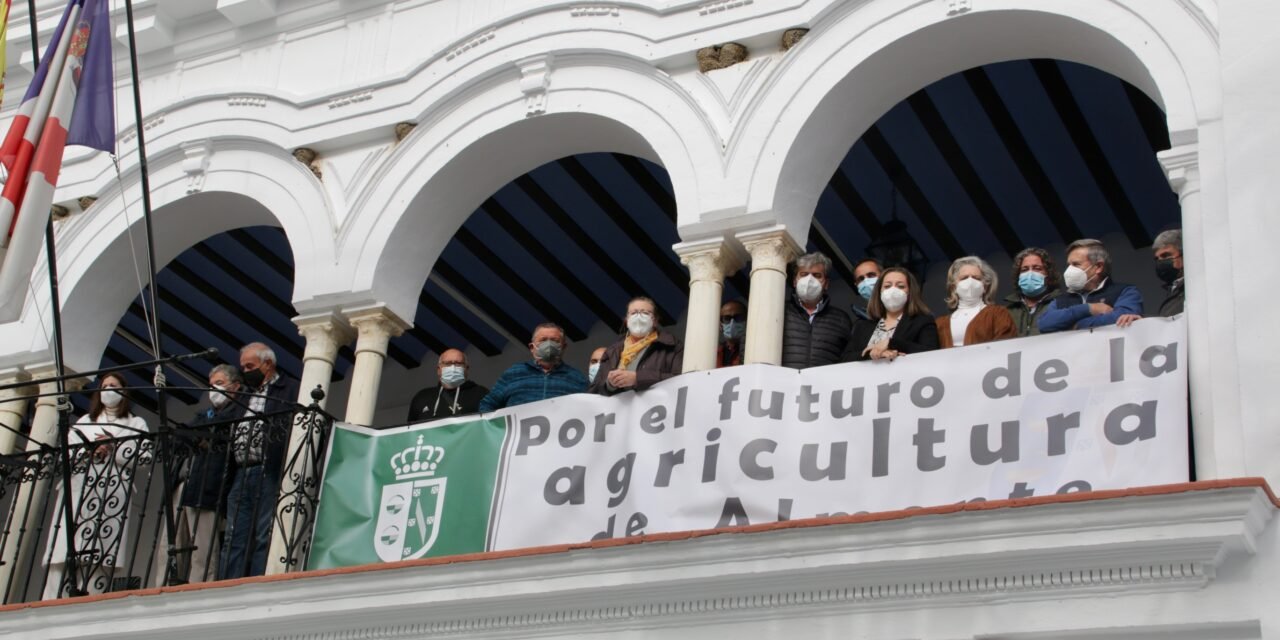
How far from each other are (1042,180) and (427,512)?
4956 mm

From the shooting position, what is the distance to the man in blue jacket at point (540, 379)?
9578mm

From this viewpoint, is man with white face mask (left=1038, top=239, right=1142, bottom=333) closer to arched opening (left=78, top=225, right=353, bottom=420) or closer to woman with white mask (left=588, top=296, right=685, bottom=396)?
woman with white mask (left=588, top=296, right=685, bottom=396)

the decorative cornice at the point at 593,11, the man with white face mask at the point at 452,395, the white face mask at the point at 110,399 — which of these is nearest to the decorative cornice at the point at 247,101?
the white face mask at the point at 110,399

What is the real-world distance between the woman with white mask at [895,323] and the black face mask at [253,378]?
147 inches

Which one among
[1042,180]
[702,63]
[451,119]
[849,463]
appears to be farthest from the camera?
[1042,180]

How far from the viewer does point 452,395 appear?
1023 cm

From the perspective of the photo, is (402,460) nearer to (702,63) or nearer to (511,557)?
(511,557)

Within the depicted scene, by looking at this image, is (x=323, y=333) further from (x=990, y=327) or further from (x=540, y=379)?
(x=990, y=327)

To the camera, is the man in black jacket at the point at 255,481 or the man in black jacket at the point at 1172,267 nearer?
the man in black jacket at the point at 1172,267

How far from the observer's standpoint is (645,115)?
10.1 metres

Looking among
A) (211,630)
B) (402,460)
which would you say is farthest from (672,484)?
(211,630)

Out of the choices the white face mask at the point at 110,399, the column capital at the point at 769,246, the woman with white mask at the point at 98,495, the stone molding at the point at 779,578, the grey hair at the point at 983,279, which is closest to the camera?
the stone molding at the point at 779,578

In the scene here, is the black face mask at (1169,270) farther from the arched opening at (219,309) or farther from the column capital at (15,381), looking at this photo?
the column capital at (15,381)

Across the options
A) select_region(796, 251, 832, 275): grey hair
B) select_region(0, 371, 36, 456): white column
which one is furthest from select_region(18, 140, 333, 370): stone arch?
select_region(796, 251, 832, 275): grey hair
